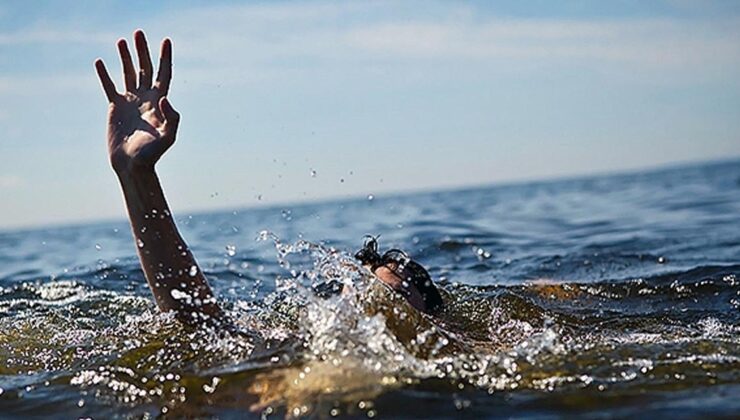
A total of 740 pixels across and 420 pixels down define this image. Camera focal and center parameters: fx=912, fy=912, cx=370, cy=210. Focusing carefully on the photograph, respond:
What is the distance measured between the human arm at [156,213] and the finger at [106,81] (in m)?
0.15

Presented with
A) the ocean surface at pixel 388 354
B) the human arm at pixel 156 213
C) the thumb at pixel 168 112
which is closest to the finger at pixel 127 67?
the human arm at pixel 156 213

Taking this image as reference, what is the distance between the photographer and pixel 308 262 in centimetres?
1262

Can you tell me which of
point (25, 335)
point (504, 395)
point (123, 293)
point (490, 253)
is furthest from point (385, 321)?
point (490, 253)

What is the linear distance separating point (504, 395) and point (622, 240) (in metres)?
9.53

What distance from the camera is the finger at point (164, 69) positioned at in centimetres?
498

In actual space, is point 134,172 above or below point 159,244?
above

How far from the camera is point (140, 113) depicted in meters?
4.84

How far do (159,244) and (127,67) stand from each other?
1078 millimetres

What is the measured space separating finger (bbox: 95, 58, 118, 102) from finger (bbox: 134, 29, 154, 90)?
0.16m

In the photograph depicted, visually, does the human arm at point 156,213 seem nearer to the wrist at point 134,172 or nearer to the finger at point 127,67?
the wrist at point 134,172

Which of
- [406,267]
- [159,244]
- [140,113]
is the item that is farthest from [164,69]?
[406,267]

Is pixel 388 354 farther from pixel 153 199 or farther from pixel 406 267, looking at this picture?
pixel 406 267

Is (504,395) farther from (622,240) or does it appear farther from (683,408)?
(622,240)

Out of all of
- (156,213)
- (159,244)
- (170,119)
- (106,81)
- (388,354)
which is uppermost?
(106,81)
